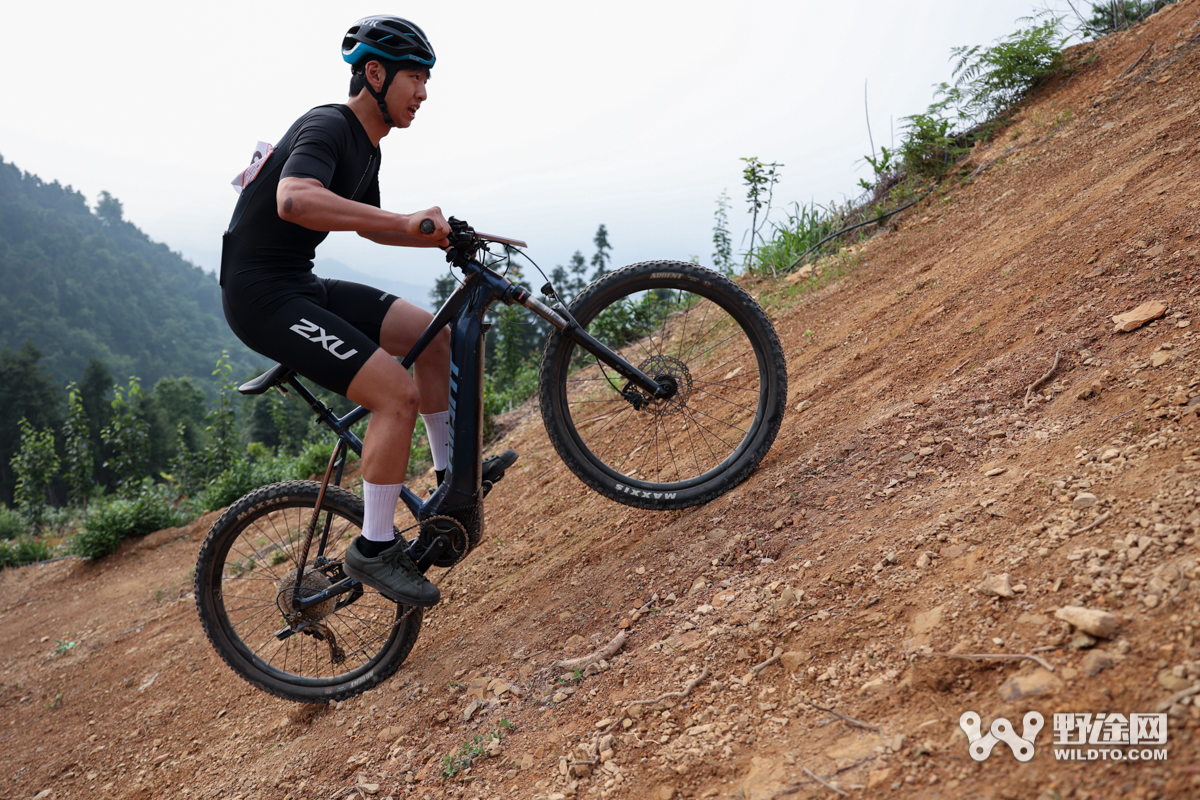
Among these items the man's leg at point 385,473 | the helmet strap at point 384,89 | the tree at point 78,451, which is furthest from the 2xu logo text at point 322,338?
the tree at point 78,451

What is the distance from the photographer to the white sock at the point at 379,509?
9.62 feet

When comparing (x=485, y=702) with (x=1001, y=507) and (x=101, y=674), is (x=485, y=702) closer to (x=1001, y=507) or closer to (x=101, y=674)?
(x=1001, y=507)

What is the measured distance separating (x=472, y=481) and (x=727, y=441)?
1.53 meters

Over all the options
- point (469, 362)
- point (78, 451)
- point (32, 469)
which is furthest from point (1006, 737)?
point (32, 469)

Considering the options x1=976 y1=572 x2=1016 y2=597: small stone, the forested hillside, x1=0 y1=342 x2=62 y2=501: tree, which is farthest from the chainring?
the forested hillside

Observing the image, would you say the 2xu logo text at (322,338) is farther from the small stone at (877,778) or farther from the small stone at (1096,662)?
the small stone at (1096,662)

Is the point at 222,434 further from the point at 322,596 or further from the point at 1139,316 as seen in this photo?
the point at 1139,316

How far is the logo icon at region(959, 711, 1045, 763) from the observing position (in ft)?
4.78

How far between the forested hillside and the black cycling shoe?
123 metres

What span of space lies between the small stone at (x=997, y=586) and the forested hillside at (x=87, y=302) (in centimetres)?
12550

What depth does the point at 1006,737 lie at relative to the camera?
1.50 m

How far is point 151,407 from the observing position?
193ft

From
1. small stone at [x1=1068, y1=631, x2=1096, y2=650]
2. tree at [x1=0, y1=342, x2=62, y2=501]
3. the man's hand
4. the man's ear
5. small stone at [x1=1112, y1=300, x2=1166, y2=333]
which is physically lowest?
small stone at [x1=1068, y1=631, x2=1096, y2=650]

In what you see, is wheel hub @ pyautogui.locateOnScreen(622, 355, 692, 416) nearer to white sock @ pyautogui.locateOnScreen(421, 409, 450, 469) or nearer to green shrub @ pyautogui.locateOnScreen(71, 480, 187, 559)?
white sock @ pyautogui.locateOnScreen(421, 409, 450, 469)
